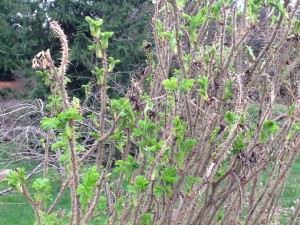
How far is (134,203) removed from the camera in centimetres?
166

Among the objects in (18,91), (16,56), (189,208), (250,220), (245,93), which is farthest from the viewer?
(18,91)

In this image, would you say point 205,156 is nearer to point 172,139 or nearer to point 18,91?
point 172,139

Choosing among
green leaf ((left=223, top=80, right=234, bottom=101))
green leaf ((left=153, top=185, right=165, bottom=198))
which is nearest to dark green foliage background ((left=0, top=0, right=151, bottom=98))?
green leaf ((left=223, top=80, right=234, bottom=101))

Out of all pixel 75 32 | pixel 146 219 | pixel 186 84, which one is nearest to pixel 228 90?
pixel 186 84

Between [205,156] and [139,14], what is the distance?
1014cm

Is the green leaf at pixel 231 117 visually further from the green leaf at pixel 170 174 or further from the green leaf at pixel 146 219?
the green leaf at pixel 146 219

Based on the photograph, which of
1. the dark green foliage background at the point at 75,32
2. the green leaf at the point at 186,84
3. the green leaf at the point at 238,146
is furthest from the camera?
the dark green foliage background at the point at 75,32

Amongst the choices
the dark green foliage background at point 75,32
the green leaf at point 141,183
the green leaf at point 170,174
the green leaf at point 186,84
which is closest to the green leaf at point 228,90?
the green leaf at point 186,84

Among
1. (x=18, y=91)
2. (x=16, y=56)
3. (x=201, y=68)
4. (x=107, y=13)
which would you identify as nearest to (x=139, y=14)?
(x=107, y=13)

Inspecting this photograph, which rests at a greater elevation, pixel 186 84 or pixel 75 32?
pixel 186 84

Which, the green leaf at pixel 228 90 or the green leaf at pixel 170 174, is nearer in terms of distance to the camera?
the green leaf at pixel 170 174

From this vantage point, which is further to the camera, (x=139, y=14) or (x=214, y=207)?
(x=139, y=14)

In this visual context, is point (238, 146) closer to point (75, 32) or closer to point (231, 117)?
point (231, 117)

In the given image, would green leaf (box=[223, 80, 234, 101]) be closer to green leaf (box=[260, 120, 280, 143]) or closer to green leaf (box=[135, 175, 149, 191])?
green leaf (box=[260, 120, 280, 143])
